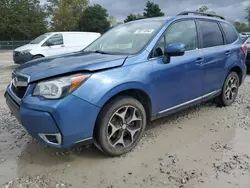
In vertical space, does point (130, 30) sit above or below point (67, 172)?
above

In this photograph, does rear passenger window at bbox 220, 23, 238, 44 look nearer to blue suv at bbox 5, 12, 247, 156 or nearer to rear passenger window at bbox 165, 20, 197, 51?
blue suv at bbox 5, 12, 247, 156

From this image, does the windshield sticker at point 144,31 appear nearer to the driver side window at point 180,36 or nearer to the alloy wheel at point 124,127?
the driver side window at point 180,36

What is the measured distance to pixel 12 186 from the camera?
2.71 metres

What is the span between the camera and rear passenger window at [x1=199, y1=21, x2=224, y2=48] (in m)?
4.38

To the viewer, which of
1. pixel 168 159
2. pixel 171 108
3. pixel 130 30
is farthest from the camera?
pixel 130 30

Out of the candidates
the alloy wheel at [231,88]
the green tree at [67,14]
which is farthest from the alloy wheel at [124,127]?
the green tree at [67,14]

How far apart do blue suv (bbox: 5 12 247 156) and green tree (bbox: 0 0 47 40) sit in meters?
39.9

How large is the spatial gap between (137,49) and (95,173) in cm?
163

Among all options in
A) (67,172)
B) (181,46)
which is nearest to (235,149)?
(181,46)

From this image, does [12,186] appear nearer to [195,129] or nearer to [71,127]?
[71,127]

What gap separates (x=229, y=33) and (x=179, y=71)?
77.8 inches

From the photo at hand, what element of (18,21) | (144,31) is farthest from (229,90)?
(18,21)

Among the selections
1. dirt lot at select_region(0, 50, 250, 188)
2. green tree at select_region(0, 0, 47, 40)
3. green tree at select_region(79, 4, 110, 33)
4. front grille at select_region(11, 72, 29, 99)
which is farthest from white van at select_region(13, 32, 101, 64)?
green tree at select_region(79, 4, 110, 33)

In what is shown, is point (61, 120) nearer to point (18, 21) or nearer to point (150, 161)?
point (150, 161)
